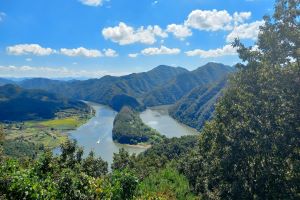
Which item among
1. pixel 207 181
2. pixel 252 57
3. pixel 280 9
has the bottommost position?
pixel 207 181

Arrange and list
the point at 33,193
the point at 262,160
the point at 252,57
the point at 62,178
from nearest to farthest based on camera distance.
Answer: the point at 33,193
the point at 62,178
the point at 262,160
the point at 252,57

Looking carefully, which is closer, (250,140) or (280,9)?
(250,140)

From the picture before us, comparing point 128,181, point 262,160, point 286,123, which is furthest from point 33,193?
point 286,123

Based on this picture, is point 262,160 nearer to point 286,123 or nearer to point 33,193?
point 286,123

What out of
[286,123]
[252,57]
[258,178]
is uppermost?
[252,57]

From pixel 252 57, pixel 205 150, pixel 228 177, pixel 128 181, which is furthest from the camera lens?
pixel 205 150

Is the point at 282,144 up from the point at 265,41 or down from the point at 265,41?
down

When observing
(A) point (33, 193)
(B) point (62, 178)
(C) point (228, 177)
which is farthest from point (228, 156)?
(A) point (33, 193)

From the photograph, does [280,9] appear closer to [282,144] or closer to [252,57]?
[252,57]

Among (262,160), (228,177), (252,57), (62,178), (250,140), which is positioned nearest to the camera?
(62,178)
